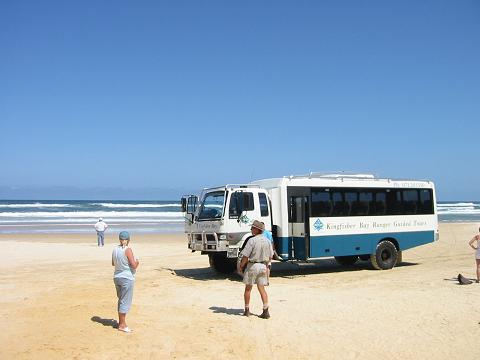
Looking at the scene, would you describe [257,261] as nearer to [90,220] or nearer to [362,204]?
[362,204]

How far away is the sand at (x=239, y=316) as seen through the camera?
25.2 ft

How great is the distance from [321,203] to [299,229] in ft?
3.55

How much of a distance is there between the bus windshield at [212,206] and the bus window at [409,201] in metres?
6.33

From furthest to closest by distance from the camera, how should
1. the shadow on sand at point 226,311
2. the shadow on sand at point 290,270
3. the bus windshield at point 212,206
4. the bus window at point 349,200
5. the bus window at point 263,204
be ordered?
the bus window at point 349,200 < the shadow on sand at point 290,270 < the bus window at point 263,204 < the bus windshield at point 212,206 < the shadow on sand at point 226,311

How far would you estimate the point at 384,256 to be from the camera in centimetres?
1700

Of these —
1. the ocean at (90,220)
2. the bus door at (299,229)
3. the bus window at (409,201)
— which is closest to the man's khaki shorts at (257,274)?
the bus door at (299,229)

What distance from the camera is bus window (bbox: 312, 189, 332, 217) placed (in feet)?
51.0

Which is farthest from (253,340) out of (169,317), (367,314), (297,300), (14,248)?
(14,248)

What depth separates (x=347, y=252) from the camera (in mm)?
16062

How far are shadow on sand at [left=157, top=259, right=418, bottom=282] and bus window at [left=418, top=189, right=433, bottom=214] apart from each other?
2017 mm

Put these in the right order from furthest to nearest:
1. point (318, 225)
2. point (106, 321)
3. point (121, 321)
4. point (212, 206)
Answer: point (318, 225) → point (212, 206) → point (106, 321) → point (121, 321)

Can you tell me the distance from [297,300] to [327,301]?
25.4 inches

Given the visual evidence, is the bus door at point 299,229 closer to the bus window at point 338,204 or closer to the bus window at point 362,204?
the bus window at point 338,204

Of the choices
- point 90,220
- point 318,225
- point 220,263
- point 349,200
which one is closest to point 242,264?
point 318,225
